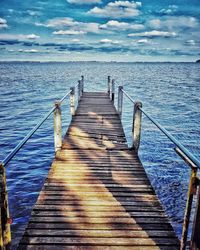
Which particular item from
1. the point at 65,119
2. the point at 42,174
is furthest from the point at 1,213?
the point at 65,119

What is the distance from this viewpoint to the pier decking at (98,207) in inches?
138

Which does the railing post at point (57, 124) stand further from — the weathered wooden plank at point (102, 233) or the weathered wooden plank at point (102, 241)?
the weathered wooden plank at point (102, 241)

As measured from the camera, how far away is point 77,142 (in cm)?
816

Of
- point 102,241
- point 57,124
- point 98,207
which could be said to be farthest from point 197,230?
point 57,124

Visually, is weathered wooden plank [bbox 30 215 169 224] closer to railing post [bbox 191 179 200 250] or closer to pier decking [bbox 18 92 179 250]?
pier decking [bbox 18 92 179 250]

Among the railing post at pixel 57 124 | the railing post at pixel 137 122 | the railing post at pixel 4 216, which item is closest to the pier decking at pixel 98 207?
the railing post at pixel 57 124

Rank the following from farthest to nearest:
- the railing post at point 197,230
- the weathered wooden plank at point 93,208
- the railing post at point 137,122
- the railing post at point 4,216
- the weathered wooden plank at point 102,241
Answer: the railing post at point 137,122
the weathered wooden plank at point 93,208
the weathered wooden plank at point 102,241
the railing post at point 4,216
the railing post at point 197,230

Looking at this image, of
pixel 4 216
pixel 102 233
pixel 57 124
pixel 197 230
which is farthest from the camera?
pixel 57 124

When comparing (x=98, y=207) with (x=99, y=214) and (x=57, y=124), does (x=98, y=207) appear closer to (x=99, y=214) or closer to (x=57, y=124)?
(x=99, y=214)

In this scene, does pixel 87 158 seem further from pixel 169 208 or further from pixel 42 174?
pixel 42 174

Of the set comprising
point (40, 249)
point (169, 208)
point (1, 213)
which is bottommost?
Result: point (169, 208)

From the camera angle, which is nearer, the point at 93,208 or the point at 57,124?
the point at 93,208

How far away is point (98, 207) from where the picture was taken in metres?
4.29

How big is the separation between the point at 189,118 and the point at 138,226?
701 inches
